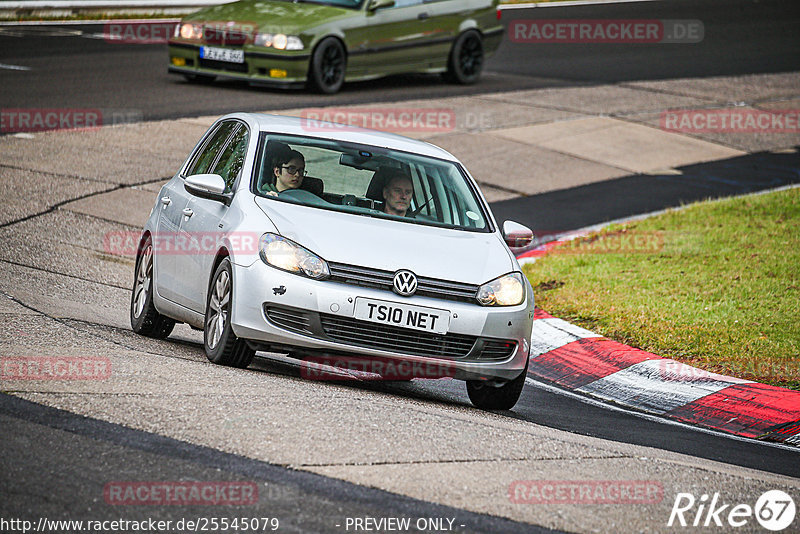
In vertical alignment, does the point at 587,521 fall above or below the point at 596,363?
above

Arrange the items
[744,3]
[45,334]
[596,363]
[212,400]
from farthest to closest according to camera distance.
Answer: [744,3]
[596,363]
[45,334]
[212,400]

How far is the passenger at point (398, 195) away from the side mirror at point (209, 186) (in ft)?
3.44

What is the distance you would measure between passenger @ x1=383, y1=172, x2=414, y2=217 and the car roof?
12.8 inches

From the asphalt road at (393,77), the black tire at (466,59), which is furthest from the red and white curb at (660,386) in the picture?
the black tire at (466,59)

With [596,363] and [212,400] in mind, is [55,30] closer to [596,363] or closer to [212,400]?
[596,363]

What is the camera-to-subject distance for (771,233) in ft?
39.7

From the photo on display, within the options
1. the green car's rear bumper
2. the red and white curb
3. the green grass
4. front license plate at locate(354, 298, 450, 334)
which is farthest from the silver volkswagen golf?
the green car's rear bumper

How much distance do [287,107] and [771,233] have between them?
7.48 m

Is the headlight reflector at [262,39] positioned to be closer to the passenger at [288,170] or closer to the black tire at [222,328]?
the passenger at [288,170]

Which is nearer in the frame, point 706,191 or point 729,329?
point 729,329

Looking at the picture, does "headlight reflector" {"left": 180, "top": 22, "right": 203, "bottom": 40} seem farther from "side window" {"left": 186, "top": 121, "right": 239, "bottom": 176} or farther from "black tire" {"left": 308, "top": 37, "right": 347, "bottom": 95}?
"side window" {"left": 186, "top": 121, "right": 239, "bottom": 176}

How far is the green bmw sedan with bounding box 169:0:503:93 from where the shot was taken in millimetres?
17516

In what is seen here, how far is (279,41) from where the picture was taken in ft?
57.4

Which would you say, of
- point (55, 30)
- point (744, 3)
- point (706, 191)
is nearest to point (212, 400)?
point (706, 191)
